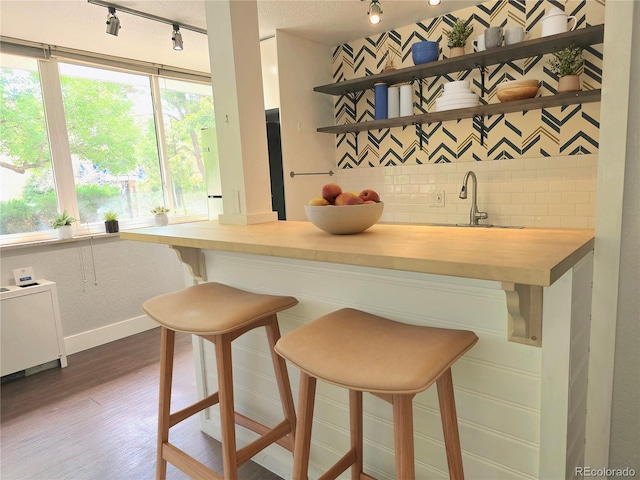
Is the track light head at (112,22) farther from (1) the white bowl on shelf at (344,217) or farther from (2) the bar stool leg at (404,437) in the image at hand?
(2) the bar stool leg at (404,437)

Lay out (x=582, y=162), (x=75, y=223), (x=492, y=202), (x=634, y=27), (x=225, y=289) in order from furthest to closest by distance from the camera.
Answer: (x=75, y=223) → (x=492, y=202) → (x=582, y=162) → (x=225, y=289) → (x=634, y=27)

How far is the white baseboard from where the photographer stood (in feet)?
10.8

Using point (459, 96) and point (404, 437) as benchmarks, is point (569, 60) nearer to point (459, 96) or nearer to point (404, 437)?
point (459, 96)

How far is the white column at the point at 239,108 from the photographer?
197cm

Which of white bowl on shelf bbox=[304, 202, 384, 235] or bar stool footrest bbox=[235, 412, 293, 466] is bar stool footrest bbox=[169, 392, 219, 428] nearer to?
bar stool footrest bbox=[235, 412, 293, 466]

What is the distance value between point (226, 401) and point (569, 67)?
8.52ft

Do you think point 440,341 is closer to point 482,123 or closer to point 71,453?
point 71,453

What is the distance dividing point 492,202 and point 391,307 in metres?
1.97

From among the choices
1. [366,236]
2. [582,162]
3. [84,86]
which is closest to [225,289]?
[366,236]

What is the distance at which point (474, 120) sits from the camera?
299 cm

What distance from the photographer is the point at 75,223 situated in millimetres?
3434

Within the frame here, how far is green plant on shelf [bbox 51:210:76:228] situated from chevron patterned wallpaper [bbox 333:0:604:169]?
224 centimetres

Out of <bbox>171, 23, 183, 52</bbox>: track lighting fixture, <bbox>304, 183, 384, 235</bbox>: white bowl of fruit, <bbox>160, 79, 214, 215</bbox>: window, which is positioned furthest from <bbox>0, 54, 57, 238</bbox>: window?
<bbox>304, 183, 384, 235</bbox>: white bowl of fruit

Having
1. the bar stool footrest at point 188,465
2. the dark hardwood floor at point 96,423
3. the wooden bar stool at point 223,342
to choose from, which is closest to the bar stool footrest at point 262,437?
the wooden bar stool at point 223,342
